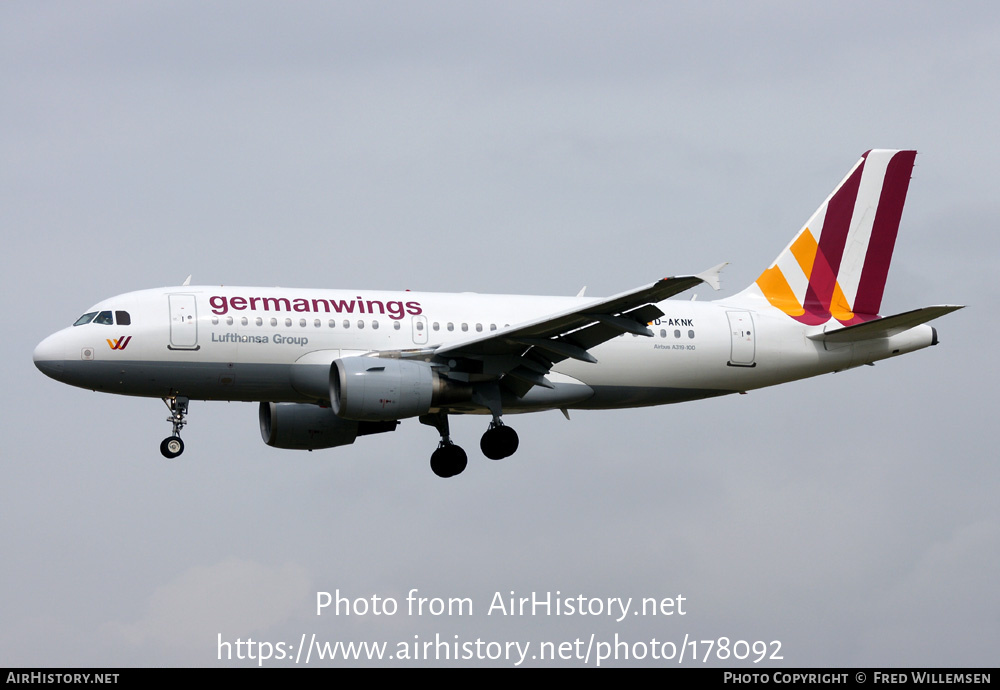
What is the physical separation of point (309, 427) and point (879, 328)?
15423 mm

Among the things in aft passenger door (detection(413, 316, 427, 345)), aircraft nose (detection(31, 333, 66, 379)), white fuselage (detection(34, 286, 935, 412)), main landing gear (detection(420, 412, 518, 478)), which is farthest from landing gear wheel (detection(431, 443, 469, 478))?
aircraft nose (detection(31, 333, 66, 379))

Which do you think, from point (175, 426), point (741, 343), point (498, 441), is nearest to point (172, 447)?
point (175, 426)

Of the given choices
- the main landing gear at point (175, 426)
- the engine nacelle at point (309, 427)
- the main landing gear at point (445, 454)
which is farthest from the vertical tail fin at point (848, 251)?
the main landing gear at point (175, 426)

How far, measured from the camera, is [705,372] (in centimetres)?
3909

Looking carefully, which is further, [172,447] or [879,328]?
[879,328]

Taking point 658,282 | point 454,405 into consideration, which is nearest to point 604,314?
point 658,282

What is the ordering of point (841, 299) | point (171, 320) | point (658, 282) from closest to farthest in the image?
point (658, 282) → point (171, 320) → point (841, 299)

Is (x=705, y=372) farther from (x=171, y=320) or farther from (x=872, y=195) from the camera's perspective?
(x=171, y=320)

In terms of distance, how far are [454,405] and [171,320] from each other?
7.07 meters

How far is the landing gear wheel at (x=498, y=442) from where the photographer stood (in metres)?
37.4

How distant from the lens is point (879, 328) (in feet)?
128

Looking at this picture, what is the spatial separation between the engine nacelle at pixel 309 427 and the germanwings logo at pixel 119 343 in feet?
19.1

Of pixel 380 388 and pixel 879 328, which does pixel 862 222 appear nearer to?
pixel 879 328

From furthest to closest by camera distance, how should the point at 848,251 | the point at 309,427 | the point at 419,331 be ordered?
the point at 848,251 < the point at 309,427 < the point at 419,331
